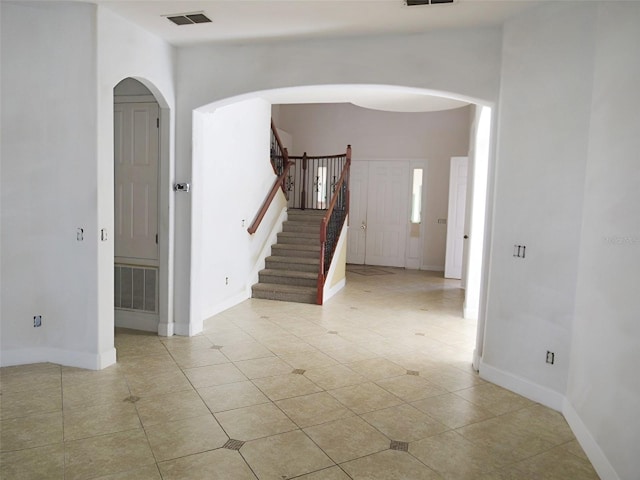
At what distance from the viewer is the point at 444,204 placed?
10523 millimetres

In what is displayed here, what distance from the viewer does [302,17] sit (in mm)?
3928

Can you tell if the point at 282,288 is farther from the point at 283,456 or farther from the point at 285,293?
the point at 283,456

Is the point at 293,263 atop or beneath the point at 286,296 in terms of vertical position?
atop

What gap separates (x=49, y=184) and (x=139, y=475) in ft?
9.10

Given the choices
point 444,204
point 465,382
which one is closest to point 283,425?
point 465,382

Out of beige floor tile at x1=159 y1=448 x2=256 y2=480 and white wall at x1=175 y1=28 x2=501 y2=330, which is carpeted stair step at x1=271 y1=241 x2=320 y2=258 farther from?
beige floor tile at x1=159 y1=448 x2=256 y2=480

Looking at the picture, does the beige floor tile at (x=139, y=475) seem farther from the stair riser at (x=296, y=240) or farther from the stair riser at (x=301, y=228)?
the stair riser at (x=301, y=228)

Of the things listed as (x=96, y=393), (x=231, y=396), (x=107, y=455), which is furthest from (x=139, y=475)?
(x=96, y=393)

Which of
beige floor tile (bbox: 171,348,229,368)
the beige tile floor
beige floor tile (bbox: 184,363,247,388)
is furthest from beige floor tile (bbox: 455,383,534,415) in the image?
beige floor tile (bbox: 171,348,229,368)

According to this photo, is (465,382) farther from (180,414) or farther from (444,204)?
(444,204)

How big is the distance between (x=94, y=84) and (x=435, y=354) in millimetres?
4204

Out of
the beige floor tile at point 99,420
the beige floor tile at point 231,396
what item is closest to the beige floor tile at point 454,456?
the beige floor tile at point 231,396

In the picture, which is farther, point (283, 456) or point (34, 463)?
point (283, 456)

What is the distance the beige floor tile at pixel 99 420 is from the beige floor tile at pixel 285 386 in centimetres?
103
